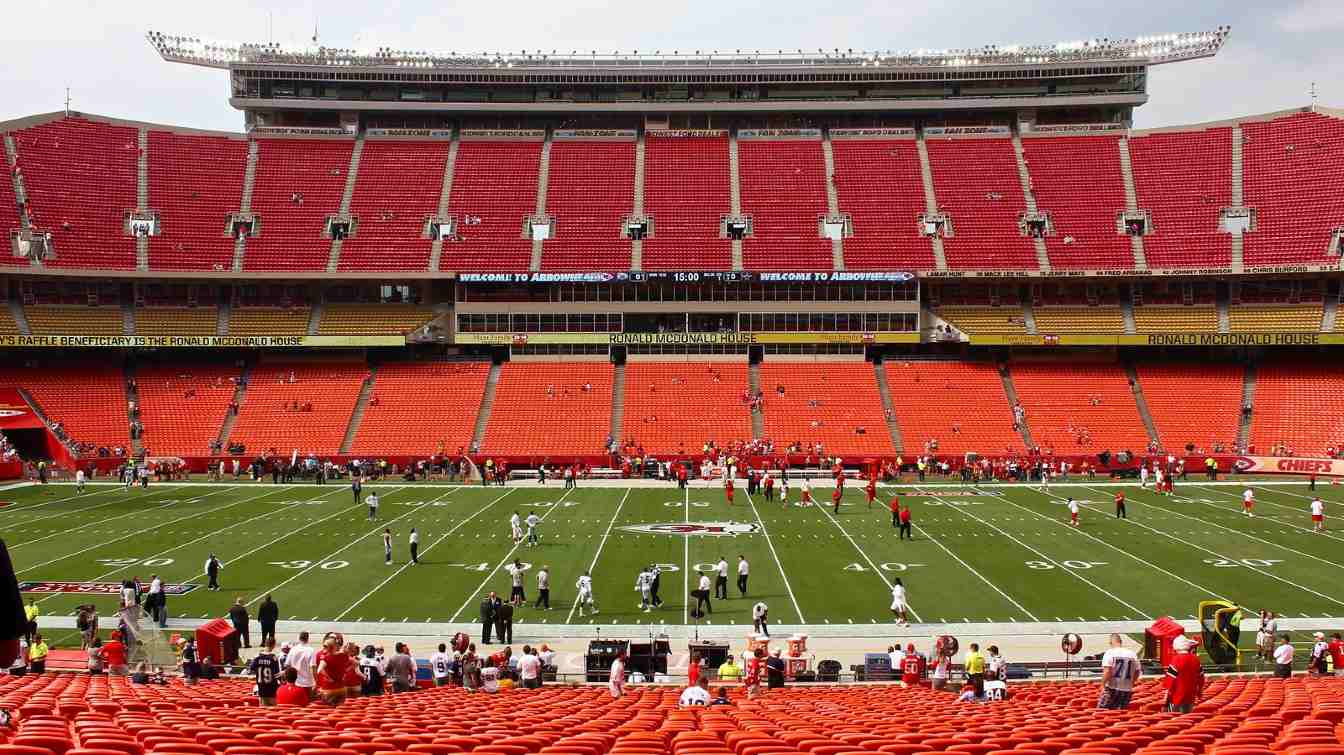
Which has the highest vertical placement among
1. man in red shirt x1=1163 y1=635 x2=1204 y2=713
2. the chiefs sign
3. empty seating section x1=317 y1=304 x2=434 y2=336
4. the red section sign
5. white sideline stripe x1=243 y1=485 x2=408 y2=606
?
empty seating section x1=317 y1=304 x2=434 y2=336

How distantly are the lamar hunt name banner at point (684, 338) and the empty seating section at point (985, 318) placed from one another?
2.85 meters

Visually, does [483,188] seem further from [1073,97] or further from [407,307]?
[1073,97]

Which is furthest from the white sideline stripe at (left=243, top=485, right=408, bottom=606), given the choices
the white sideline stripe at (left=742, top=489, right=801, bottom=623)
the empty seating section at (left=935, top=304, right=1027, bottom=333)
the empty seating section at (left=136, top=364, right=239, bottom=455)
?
the empty seating section at (left=935, top=304, right=1027, bottom=333)

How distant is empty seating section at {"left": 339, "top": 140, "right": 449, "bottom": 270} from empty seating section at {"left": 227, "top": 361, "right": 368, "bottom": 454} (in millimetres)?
6817

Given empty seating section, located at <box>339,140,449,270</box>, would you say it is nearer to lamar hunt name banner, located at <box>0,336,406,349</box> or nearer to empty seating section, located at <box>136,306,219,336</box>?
lamar hunt name banner, located at <box>0,336,406,349</box>

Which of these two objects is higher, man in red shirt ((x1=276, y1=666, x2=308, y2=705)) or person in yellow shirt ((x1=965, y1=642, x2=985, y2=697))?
man in red shirt ((x1=276, y1=666, x2=308, y2=705))

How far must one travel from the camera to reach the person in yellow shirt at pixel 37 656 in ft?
51.3

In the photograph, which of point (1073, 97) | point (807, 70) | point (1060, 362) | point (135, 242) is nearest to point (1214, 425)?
point (1060, 362)

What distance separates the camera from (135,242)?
5706cm

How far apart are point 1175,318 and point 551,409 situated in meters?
36.2

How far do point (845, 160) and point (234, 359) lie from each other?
136 ft

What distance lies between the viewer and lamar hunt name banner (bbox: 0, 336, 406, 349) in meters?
51.8

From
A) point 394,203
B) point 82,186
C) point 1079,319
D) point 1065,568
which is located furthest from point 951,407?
point 82,186

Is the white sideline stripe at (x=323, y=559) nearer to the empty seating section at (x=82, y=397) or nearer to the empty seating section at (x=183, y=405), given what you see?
the empty seating section at (x=183, y=405)
